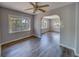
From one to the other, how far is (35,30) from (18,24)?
1.91m

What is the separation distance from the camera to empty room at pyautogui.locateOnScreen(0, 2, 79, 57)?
11.0ft

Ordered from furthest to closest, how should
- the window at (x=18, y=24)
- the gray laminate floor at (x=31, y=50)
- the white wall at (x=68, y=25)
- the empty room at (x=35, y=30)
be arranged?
the window at (x=18, y=24)
the white wall at (x=68, y=25)
the empty room at (x=35, y=30)
the gray laminate floor at (x=31, y=50)

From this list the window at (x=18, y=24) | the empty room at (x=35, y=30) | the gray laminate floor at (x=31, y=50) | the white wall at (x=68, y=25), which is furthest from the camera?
the window at (x=18, y=24)

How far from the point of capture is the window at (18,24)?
5.46 metres

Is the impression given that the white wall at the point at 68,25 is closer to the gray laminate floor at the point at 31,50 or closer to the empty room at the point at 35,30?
the empty room at the point at 35,30

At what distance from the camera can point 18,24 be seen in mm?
Result: 6262

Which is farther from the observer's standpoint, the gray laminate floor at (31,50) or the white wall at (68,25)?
the white wall at (68,25)

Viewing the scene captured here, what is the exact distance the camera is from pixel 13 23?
18.7ft

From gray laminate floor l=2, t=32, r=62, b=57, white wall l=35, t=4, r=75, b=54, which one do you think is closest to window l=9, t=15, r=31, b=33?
gray laminate floor l=2, t=32, r=62, b=57

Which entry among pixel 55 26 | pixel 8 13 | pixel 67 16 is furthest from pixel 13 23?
pixel 55 26

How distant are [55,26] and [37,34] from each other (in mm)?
5301

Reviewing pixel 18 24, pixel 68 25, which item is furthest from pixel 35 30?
pixel 68 25

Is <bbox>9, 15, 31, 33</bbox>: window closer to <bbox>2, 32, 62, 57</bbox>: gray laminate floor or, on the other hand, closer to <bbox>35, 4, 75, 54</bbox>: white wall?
<bbox>2, 32, 62, 57</bbox>: gray laminate floor

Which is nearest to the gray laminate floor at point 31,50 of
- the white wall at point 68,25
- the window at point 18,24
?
the white wall at point 68,25
